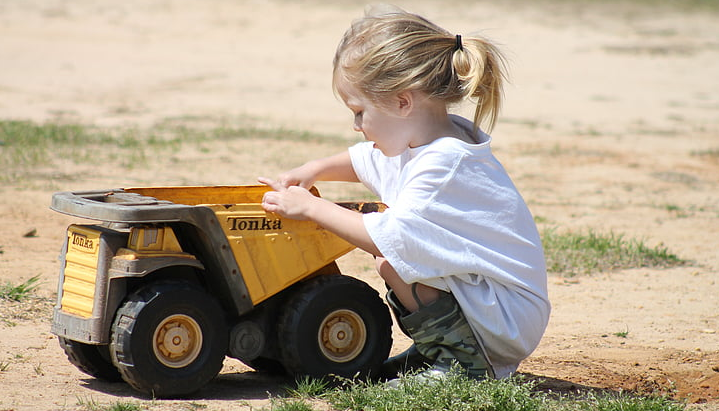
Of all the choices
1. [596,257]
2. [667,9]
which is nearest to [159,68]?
[596,257]

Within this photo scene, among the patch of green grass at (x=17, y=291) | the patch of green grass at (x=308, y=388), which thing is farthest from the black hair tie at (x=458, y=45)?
the patch of green grass at (x=17, y=291)

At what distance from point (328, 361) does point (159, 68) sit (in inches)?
460

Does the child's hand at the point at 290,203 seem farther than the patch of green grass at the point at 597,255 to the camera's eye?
No

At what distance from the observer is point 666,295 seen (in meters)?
5.25

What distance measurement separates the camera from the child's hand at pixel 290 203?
3178 millimetres

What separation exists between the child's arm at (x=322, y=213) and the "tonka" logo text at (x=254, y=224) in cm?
5

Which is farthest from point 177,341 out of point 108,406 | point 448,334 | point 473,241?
point 473,241

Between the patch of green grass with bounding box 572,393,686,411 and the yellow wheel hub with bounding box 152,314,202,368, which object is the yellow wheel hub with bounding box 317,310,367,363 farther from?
the patch of green grass with bounding box 572,393,686,411

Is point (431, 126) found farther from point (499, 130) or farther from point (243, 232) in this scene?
point (499, 130)

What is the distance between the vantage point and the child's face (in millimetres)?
3238

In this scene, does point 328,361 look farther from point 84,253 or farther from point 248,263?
point 84,253

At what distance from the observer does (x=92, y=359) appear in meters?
3.32

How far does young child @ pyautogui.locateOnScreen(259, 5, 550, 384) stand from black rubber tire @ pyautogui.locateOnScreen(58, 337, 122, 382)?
0.79 metres

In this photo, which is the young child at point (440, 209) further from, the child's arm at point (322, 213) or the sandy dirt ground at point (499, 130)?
the sandy dirt ground at point (499, 130)
